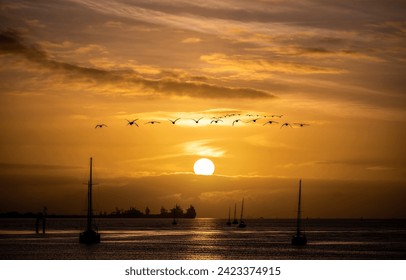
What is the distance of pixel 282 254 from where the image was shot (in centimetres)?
8725

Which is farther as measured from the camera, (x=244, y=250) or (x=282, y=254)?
(x=244, y=250)
